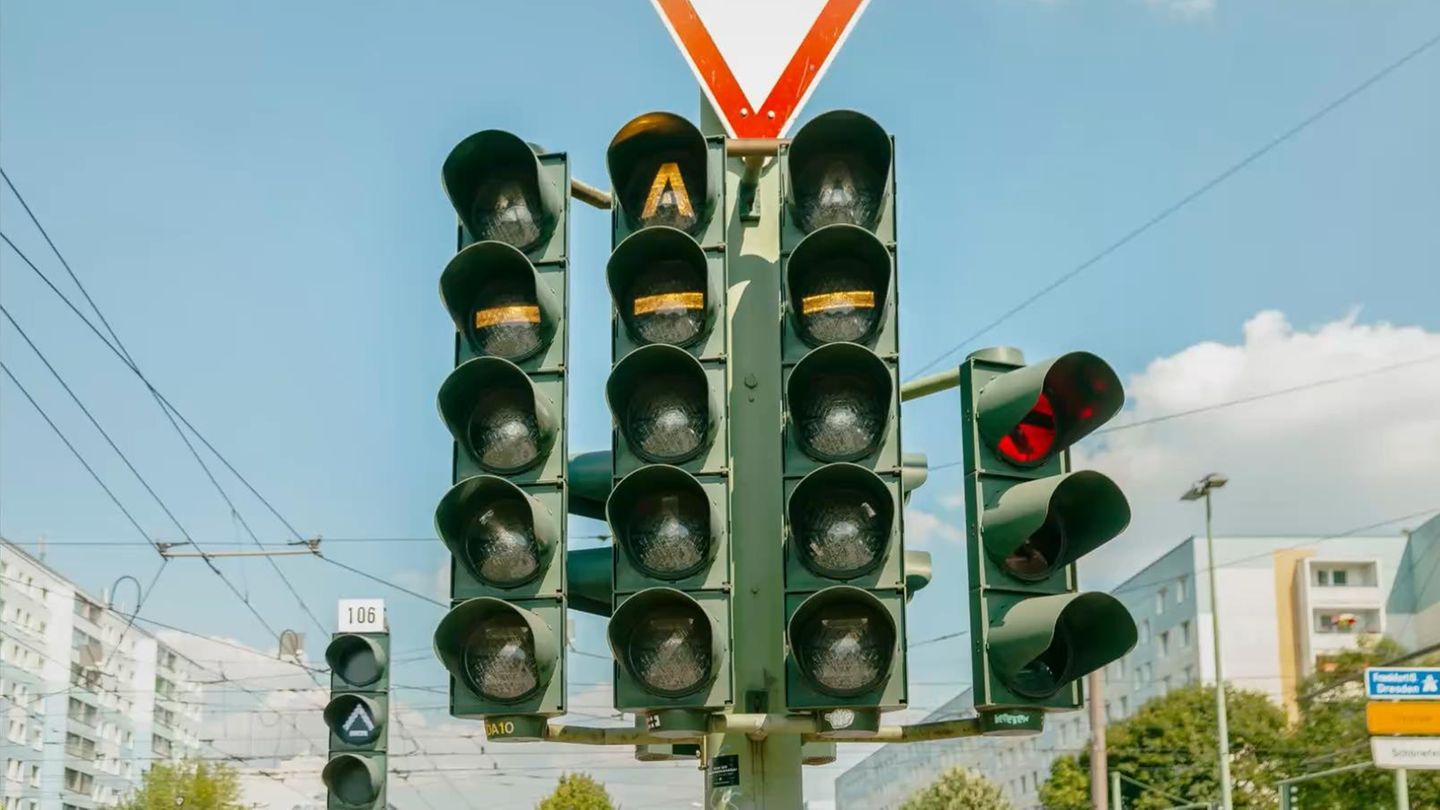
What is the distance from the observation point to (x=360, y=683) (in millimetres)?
9602

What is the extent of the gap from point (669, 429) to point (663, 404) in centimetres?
7

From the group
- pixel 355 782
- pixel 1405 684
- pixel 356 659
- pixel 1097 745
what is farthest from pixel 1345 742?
pixel 355 782

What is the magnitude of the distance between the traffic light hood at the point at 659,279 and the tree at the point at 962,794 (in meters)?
66.9

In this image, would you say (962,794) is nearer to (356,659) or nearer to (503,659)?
(356,659)

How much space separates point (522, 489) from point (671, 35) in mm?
1320

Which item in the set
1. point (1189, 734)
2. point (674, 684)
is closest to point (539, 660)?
point (674, 684)

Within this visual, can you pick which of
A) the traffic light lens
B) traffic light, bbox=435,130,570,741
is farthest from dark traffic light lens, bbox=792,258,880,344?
traffic light, bbox=435,130,570,741

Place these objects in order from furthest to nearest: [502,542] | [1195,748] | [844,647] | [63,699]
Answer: [63,699], [1195,748], [502,542], [844,647]

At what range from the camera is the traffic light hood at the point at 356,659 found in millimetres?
9609

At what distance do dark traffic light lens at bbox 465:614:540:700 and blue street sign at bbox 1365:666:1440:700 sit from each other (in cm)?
759

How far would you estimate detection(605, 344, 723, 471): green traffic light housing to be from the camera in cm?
440

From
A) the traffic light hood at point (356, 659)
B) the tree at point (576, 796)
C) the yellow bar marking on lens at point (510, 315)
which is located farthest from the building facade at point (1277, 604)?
the yellow bar marking on lens at point (510, 315)

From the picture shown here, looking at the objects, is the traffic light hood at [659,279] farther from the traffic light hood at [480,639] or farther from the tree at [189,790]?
the tree at [189,790]

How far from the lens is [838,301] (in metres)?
4.52
